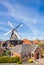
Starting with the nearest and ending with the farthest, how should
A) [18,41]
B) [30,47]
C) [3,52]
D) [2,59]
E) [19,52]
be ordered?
[2,59]
[19,52]
[30,47]
[3,52]
[18,41]

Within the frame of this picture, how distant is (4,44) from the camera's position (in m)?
95.6

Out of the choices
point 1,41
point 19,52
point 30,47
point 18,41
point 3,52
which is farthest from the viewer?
point 1,41

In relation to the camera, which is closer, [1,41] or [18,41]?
[18,41]

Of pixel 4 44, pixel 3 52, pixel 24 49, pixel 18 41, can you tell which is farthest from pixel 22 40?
pixel 24 49

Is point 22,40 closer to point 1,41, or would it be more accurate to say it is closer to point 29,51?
point 1,41

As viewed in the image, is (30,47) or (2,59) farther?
(30,47)

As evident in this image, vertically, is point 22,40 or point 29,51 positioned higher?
point 22,40

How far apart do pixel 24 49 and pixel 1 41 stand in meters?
40.1

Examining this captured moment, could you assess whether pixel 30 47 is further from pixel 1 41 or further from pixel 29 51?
pixel 1 41

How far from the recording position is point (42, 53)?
63688 mm

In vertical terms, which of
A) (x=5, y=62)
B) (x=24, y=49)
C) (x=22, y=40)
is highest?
(x=22, y=40)

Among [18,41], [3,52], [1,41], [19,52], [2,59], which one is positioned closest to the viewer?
[2,59]

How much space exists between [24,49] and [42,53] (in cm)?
697

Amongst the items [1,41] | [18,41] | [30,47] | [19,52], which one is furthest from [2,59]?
[1,41]
